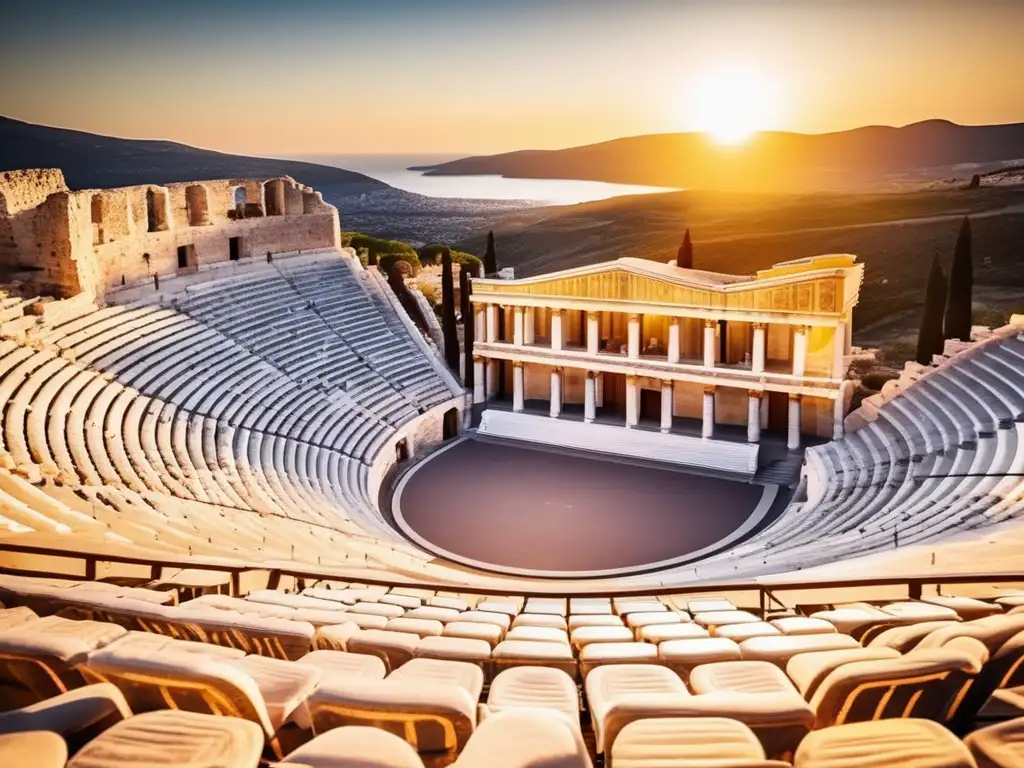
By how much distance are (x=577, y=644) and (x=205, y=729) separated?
4043 millimetres

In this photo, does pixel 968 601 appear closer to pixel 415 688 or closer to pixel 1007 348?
pixel 415 688

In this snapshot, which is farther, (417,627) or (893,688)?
(417,627)

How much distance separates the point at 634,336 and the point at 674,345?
149 cm

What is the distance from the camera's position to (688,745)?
3.96m

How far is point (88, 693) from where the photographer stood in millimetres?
4438

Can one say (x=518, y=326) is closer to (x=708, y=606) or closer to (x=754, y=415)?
(x=754, y=415)

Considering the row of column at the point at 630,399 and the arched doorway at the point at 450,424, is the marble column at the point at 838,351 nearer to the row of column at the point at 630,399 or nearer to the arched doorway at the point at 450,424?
the row of column at the point at 630,399

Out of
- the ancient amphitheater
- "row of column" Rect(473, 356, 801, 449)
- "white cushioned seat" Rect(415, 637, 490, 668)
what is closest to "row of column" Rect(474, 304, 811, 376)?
the ancient amphitheater

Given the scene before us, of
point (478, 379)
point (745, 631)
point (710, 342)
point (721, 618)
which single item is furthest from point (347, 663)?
point (478, 379)

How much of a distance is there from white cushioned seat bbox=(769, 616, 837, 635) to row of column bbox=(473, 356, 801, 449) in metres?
22.2

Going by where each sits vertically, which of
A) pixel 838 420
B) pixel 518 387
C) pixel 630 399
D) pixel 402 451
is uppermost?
pixel 518 387

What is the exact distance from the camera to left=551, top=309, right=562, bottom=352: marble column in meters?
32.4

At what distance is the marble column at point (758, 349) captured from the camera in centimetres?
2870

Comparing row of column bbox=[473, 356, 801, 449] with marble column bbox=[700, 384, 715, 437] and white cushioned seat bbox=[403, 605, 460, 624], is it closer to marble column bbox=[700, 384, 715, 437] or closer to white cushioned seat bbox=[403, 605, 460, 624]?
marble column bbox=[700, 384, 715, 437]
